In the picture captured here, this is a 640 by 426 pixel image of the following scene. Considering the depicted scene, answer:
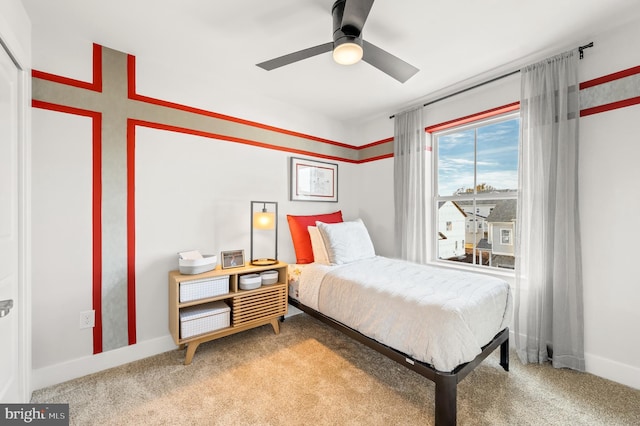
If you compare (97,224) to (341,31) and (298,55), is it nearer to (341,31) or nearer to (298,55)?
(298,55)

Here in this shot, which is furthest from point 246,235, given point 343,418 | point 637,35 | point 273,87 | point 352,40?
point 637,35

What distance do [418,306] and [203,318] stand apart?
5.55 feet

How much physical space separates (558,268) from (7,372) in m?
3.64

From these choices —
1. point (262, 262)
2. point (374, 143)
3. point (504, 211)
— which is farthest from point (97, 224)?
point (504, 211)

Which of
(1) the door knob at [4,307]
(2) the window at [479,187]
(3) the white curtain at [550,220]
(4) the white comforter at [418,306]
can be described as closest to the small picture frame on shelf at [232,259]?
(4) the white comforter at [418,306]

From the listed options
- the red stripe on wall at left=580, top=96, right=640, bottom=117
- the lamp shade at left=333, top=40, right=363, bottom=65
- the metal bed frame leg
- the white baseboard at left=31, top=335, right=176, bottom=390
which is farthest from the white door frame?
the red stripe on wall at left=580, top=96, right=640, bottom=117

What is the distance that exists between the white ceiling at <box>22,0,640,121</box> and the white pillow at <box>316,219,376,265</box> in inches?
60.7

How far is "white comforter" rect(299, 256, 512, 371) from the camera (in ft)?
4.86

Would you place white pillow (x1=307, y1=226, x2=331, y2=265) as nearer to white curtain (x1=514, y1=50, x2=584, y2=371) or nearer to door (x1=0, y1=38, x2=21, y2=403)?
white curtain (x1=514, y1=50, x2=584, y2=371)

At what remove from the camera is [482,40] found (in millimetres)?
2000

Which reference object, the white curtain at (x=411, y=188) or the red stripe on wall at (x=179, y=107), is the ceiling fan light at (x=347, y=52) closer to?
the red stripe on wall at (x=179, y=107)

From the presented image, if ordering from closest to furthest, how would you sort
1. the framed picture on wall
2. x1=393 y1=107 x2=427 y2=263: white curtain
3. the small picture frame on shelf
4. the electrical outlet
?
the electrical outlet → the small picture frame on shelf → x1=393 y1=107 x2=427 y2=263: white curtain → the framed picture on wall

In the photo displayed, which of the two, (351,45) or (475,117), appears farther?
(475,117)

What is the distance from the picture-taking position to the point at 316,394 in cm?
174
